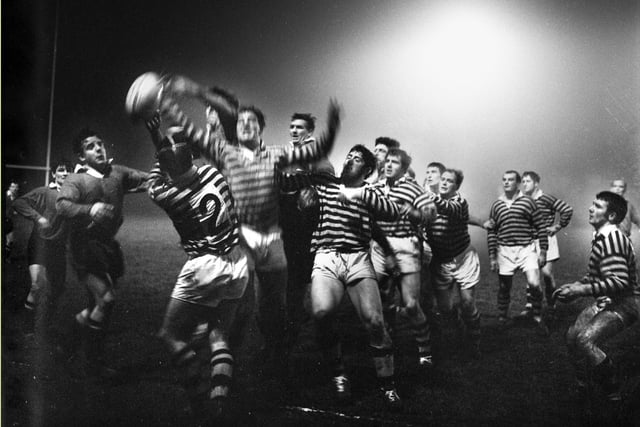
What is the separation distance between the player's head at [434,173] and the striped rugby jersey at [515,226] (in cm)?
31

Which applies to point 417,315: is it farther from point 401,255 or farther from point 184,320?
point 184,320

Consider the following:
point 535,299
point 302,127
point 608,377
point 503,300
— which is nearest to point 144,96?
point 302,127

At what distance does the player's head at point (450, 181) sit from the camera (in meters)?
2.81

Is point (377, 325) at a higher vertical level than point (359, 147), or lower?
lower

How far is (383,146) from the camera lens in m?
2.89

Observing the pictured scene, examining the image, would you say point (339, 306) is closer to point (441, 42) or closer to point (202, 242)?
point (202, 242)

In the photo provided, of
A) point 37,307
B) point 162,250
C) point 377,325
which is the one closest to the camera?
point 377,325

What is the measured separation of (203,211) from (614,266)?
200cm

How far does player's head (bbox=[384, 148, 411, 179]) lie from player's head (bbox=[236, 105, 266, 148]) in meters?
0.68

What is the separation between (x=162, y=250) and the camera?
9.78 ft

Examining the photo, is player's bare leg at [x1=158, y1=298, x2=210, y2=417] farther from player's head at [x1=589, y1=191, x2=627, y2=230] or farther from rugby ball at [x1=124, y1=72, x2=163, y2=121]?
player's head at [x1=589, y1=191, x2=627, y2=230]

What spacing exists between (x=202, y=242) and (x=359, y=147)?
931 millimetres

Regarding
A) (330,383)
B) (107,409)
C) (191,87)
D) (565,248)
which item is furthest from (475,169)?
(107,409)

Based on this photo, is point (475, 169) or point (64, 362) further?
point (64, 362)
